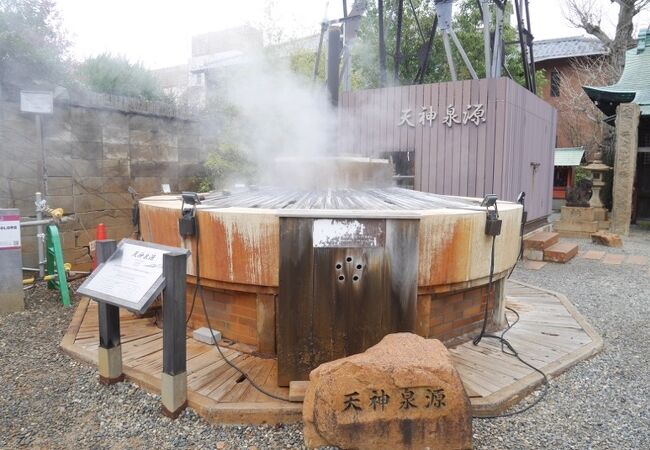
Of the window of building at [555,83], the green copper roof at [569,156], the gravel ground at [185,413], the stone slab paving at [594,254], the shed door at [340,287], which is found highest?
the window of building at [555,83]

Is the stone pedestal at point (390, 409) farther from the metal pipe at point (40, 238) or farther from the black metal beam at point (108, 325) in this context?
the metal pipe at point (40, 238)

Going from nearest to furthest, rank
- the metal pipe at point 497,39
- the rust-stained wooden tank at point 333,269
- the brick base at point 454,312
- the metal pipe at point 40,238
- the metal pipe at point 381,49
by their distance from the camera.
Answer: the rust-stained wooden tank at point 333,269 → the brick base at point 454,312 → the metal pipe at point 40,238 → the metal pipe at point 497,39 → the metal pipe at point 381,49

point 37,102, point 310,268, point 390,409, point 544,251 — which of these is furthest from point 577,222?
point 37,102

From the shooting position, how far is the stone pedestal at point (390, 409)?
2176 millimetres

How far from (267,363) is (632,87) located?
13838mm

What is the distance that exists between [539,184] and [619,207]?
11.9ft

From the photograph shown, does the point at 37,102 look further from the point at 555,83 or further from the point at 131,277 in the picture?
the point at 555,83

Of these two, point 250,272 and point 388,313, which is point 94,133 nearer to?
point 250,272

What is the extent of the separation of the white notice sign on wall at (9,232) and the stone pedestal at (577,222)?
11.5m

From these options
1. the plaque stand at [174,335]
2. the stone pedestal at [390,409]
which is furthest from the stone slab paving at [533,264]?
the plaque stand at [174,335]

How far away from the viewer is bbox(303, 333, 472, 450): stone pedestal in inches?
85.7

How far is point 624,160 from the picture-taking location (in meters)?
11.4

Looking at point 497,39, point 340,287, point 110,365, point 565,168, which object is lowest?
point 110,365

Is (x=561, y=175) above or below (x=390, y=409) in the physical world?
above
